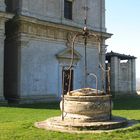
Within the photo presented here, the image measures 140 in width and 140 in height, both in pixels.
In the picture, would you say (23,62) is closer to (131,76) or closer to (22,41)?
(22,41)

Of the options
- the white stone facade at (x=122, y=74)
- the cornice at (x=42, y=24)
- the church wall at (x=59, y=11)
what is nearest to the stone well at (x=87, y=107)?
the cornice at (x=42, y=24)

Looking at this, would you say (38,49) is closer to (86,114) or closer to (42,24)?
(42,24)

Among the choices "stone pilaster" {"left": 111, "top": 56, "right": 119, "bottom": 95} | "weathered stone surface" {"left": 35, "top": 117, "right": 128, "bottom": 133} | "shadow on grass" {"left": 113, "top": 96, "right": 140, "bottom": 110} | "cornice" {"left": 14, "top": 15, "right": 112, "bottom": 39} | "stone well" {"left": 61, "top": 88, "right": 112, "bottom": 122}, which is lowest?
"shadow on grass" {"left": 113, "top": 96, "right": 140, "bottom": 110}

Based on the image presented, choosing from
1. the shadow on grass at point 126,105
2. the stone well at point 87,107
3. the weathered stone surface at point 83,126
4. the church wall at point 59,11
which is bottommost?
the shadow on grass at point 126,105

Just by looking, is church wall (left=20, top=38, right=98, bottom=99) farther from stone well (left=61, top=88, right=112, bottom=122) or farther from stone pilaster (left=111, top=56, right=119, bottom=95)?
stone well (left=61, top=88, right=112, bottom=122)

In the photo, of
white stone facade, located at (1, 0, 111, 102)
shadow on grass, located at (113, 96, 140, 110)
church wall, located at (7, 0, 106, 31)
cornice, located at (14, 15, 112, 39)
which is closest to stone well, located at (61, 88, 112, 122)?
shadow on grass, located at (113, 96, 140, 110)

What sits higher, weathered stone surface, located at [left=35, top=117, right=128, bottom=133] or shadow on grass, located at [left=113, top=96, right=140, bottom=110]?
weathered stone surface, located at [left=35, top=117, right=128, bottom=133]

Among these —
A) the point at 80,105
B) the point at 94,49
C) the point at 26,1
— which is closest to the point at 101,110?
the point at 80,105

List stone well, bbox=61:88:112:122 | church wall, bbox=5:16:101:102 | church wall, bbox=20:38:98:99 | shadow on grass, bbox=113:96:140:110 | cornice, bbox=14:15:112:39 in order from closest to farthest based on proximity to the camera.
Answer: stone well, bbox=61:88:112:122
shadow on grass, bbox=113:96:140:110
cornice, bbox=14:15:112:39
church wall, bbox=5:16:101:102
church wall, bbox=20:38:98:99

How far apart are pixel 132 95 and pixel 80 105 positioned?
74.3 feet

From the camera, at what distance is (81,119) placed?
8953 millimetres

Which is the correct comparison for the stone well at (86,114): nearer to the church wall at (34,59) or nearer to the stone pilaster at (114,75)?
the church wall at (34,59)

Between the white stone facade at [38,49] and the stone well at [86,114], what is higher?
the white stone facade at [38,49]

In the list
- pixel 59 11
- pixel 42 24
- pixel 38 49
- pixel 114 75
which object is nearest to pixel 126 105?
pixel 38 49
